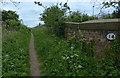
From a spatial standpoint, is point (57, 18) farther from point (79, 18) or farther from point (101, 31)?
point (101, 31)

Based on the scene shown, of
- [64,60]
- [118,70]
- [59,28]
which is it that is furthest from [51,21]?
[118,70]

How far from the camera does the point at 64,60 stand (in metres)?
5.11

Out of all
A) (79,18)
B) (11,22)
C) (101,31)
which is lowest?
(101,31)

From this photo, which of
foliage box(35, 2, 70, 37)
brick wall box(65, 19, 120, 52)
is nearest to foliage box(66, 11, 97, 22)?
foliage box(35, 2, 70, 37)

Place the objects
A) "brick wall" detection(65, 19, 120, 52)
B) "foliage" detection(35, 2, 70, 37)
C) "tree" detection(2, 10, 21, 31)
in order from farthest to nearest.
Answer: "tree" detection(2, 10, 21, 31) < "foliage" detection(35, 2, 70, 37) < "brick wall" detection(65, 19, 120, 52)

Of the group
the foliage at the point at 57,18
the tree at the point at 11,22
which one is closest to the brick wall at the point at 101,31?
the foliage at the point at 57,18

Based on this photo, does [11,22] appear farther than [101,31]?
Yes

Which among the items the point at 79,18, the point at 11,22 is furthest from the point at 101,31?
the point at 11,22

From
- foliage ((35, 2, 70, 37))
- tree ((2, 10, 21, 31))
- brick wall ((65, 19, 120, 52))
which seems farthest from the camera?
tree ((2, 10, 21, 31))

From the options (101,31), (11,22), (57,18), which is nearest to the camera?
(101,31)

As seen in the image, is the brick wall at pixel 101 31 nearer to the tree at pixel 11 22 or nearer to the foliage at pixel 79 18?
the foliage at pixel 79 18

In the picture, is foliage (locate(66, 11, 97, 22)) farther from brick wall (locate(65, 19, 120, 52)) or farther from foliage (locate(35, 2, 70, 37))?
brick wall (locate(65, 19, 120, 52))

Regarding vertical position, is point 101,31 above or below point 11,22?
below

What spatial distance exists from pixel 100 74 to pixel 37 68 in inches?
76.9
